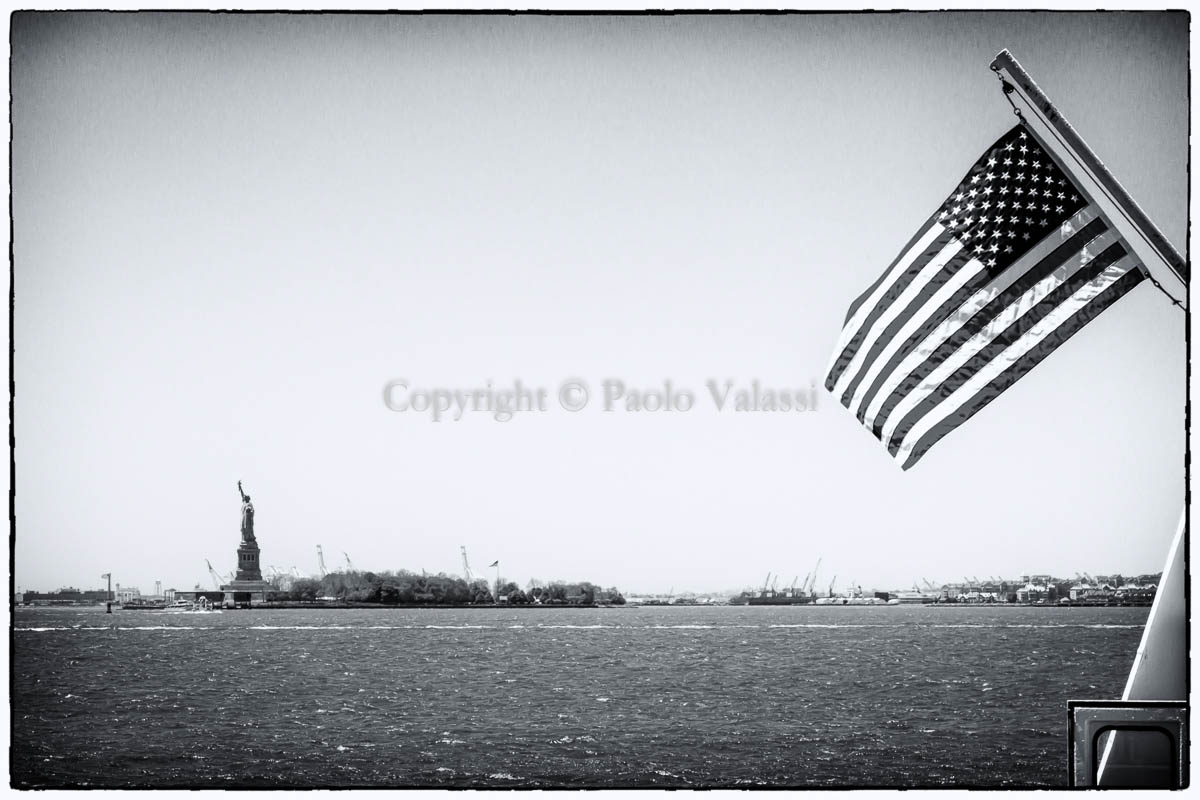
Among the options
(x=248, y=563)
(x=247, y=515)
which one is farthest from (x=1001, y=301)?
(x=248, y=563)

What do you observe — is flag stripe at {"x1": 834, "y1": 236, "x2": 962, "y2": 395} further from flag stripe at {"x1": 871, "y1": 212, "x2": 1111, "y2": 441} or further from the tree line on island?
the tree line on island

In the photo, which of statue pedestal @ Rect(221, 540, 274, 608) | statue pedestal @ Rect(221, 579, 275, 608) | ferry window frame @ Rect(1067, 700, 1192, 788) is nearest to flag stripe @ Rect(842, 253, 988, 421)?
ferry window frame @ Rect(1067, 700, 1192, 788)

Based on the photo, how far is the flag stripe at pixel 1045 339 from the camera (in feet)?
14.1

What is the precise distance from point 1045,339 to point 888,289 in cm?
52

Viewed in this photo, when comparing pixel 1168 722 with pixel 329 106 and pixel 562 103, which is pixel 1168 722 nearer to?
pixel 562 103

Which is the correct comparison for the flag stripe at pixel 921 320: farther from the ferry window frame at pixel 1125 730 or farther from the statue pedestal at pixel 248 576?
the statue pedestal at pixel 248 576

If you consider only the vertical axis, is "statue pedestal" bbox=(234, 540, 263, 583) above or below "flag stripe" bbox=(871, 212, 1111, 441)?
below

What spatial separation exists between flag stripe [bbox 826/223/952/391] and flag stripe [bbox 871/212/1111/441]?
8.2 inches

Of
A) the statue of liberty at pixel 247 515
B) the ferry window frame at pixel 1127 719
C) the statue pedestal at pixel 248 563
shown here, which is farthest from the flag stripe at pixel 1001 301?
the statue pedestal at pixel 248 563

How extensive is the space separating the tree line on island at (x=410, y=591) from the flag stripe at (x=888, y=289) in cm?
1308

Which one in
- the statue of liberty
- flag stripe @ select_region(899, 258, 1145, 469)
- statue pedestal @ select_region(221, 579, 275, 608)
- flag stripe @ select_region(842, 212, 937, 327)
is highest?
flag stripe @ select_region(842, 212, 937, 327)

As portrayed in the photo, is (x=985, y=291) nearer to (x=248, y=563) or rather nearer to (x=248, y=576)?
(x=248, y=563)

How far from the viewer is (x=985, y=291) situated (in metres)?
4.45

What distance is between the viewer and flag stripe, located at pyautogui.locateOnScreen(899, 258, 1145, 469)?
14.1 ft
